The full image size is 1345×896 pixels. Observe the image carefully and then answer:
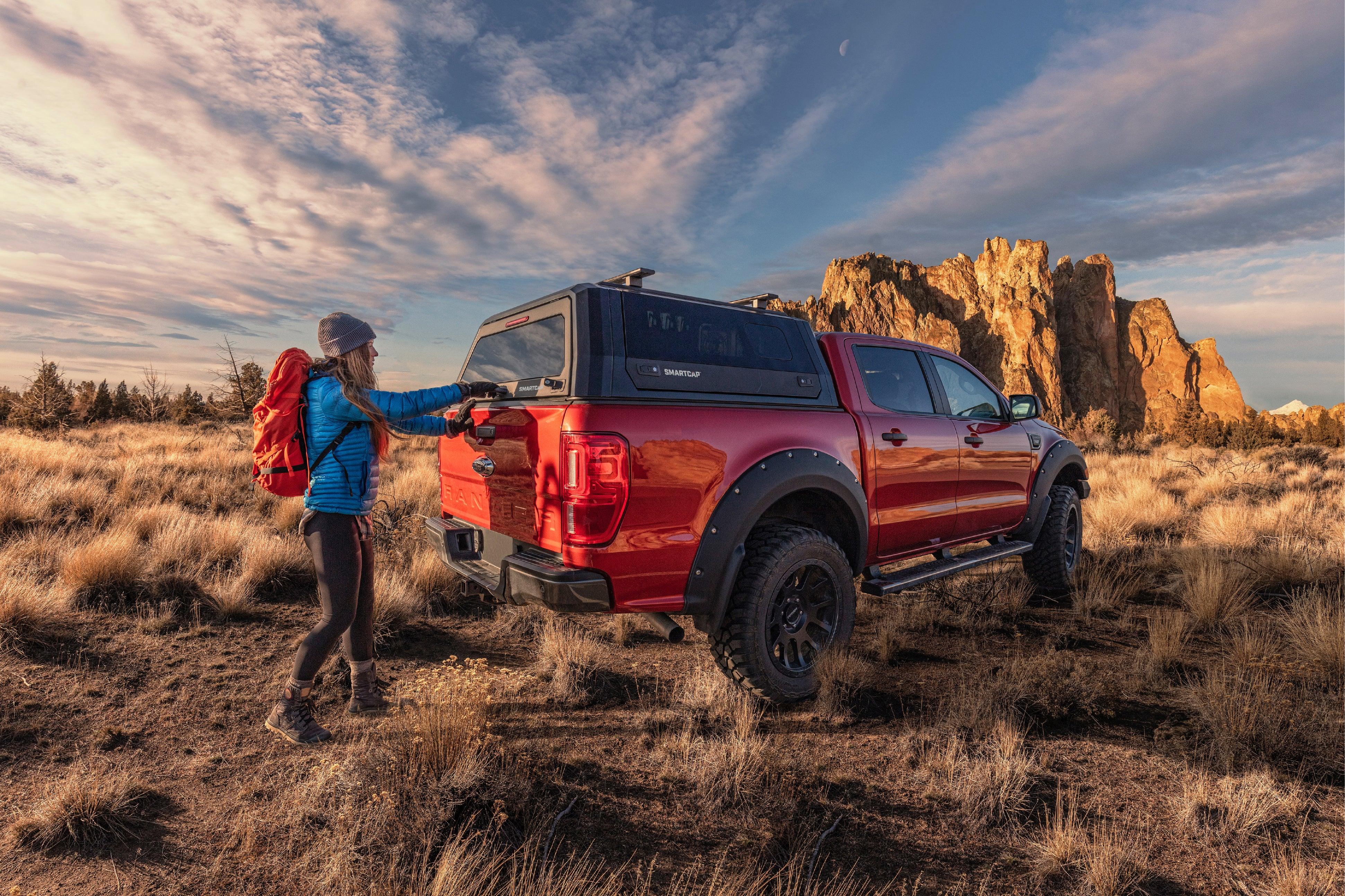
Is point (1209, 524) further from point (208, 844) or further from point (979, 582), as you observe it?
point (208, 844)

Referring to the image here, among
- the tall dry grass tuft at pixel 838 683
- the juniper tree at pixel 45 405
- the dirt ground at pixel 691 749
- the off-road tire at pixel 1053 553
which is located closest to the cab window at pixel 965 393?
the off-road tire at pixel 1053 553

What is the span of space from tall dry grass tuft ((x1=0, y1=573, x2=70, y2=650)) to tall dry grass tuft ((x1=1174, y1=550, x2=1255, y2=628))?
8098 millimetres

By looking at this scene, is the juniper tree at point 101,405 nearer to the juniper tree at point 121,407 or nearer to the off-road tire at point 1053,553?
the juniper tree at point 121,407

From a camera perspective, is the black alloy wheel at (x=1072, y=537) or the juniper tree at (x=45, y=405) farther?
the juniper tree at (x=45, y=405)

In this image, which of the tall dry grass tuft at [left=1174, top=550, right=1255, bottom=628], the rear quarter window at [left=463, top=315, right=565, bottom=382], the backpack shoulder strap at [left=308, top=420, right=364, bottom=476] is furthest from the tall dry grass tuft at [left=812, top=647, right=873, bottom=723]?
the tall dry grass tuft at [left=1174, top=550, right=1255, bottom=628]

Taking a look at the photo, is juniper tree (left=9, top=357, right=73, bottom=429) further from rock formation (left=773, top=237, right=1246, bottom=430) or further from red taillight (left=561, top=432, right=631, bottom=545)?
rock formation (left=773, top=237, right=1246, bottom=430)

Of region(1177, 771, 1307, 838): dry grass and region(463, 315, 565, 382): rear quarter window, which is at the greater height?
region(463, 315, 565, 382): rear quarter window

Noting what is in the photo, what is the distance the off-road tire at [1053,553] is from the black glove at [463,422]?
480 centimetres

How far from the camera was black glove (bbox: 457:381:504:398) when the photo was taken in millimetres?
3271

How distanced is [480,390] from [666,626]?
153 centimetres

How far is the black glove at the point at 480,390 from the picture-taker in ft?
10.7

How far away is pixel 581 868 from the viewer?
2193 millimetres

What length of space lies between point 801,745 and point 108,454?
14200 millimetres

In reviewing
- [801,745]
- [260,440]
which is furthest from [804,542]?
[260,440]
